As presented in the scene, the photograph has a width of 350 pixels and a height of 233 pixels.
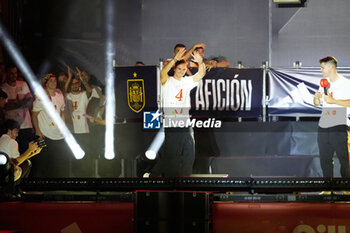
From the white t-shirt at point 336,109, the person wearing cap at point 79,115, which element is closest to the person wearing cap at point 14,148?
the person wearing cap at point 79,115

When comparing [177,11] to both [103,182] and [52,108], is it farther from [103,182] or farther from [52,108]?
[103,182]

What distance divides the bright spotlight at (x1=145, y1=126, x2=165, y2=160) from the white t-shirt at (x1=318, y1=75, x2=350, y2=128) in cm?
213

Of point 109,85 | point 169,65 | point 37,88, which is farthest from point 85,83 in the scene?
point 169,65

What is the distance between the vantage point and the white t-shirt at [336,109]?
5961 mm

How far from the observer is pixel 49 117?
6.41 m

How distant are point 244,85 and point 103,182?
2.29 metres

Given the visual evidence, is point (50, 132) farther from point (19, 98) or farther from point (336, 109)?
point (336, 109)

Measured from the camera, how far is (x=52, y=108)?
640 centimetres

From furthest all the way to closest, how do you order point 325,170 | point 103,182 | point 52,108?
point 52,108
point 325,170
point 103,182

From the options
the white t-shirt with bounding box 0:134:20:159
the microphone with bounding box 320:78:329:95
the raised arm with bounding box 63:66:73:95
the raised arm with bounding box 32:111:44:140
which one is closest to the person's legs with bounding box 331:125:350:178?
the microphone with bounding box 320:78:329:95

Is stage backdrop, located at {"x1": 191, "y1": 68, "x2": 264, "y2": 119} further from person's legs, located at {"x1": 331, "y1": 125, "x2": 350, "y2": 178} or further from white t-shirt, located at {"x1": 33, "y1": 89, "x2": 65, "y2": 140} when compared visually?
white t-shirt, located at {"x1": 33, "y1": 89, "x2": 65, "y2": 140}

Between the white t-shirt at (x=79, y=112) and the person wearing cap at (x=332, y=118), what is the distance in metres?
3.09

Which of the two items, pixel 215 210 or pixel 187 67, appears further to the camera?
pixel 187 67

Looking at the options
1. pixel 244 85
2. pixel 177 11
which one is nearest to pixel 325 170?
pixel 244 85
